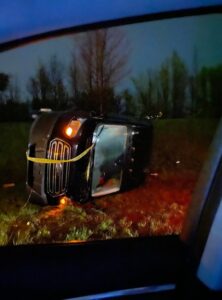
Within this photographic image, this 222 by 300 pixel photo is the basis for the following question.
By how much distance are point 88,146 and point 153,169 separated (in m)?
0.32

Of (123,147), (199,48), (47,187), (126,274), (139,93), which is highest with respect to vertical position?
(199,48)

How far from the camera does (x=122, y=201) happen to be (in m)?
2.48

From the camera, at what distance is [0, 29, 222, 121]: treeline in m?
2.37

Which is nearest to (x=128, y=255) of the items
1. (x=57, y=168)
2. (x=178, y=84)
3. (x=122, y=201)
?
(x=122, y=201)

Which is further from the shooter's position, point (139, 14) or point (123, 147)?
point (123, 147)

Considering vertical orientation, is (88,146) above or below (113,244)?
above

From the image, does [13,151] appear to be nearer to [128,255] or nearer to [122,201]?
[122,201]

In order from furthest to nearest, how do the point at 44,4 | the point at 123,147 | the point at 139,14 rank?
1. the point at 123,147
2. the point at 139,14
3. the point at 44,4

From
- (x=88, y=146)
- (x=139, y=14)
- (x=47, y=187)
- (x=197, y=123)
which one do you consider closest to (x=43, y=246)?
(x=47, y=187)

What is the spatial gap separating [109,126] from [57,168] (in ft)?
0.94

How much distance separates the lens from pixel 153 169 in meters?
2.53

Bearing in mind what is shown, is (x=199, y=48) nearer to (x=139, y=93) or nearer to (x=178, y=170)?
(x=139, y=93)

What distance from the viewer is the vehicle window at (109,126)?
2.37 meters

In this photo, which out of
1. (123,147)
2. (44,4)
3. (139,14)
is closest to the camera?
(44,4)
